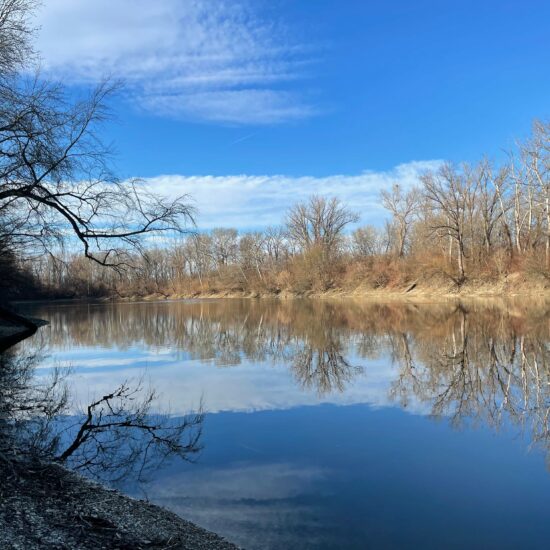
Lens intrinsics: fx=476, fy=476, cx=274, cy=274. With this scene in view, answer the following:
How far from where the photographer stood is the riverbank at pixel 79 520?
401 cm

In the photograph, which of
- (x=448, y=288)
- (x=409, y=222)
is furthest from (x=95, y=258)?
(x=409, y=222)

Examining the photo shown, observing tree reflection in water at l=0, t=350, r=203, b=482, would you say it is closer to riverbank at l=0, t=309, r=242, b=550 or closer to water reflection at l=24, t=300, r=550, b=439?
riverbank at l=0, t=309, r=242, b=550

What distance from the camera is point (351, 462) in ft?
22.1

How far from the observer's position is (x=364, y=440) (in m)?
7.60

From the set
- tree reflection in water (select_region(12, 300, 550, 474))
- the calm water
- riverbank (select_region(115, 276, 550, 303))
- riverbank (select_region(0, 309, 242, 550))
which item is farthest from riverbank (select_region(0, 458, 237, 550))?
riverbank (select_region(115, 276, 550, 303))

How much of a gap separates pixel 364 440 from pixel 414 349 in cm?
930

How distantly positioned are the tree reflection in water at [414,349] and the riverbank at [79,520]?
213 inches

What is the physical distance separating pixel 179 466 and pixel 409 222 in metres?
59.1

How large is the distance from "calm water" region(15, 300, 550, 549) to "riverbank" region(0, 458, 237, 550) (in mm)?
442

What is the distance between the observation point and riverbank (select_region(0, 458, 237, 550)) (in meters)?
4.01

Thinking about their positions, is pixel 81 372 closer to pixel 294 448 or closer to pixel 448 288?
pixel 294 448

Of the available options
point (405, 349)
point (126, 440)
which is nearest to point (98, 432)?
point (126, 440)

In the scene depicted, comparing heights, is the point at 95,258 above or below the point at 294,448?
above

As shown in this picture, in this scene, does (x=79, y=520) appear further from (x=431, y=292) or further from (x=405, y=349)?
(x=431, y=292)
